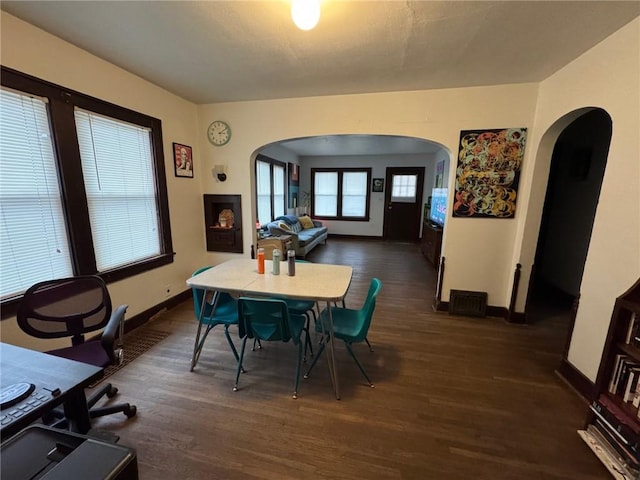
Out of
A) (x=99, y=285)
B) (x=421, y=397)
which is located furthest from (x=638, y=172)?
(x=99, y=285)

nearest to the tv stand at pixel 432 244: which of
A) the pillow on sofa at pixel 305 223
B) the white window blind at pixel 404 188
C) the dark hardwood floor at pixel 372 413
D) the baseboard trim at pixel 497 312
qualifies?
the baseboard trim at pixel 497 312

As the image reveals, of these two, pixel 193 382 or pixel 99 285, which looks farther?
pixel 193 382

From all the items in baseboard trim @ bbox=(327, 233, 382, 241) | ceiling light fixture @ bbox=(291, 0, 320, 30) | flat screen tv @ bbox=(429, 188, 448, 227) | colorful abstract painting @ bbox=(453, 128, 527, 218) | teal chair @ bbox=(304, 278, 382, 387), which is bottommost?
baseboard trim @ bbox=(327, 233, 382, 241)

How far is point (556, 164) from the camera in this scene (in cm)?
394

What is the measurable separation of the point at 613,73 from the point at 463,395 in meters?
2.54

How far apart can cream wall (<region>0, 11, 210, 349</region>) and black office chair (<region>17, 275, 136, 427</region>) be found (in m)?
0.49

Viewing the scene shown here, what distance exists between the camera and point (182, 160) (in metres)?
3.37

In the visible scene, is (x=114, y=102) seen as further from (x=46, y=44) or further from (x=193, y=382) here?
(x=193, y=382)

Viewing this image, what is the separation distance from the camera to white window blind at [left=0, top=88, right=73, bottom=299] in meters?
1.83

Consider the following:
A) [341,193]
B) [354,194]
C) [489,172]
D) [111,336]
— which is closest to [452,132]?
[489,172]

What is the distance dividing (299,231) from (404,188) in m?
3.36

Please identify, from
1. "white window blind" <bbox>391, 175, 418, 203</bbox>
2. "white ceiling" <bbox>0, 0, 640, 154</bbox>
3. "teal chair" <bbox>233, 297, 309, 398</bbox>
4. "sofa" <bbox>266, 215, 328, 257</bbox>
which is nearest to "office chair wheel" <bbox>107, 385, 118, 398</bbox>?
"teal chair" <bbox>233, 297, 309, 398</bbox>

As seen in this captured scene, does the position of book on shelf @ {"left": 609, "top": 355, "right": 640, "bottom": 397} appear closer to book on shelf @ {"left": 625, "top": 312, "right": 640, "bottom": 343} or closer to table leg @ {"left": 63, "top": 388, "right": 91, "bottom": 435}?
book on shelf @ {"left": 625, "top": 312, "right": 640, "bottom": 343}

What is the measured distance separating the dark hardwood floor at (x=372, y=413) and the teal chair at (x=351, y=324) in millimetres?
304
